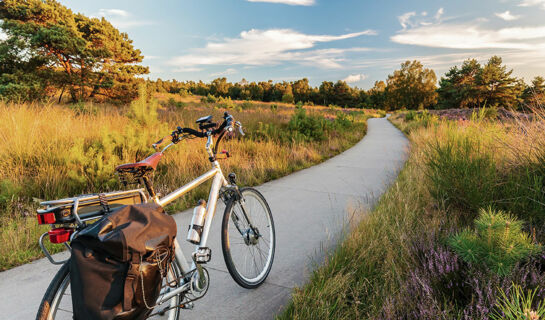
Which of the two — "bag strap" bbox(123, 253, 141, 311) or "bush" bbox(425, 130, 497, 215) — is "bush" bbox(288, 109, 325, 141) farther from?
"bag strap" bbox(123, 253, 141, 311)

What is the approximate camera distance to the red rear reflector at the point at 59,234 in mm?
1380

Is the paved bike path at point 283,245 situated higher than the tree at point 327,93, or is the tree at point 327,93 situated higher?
the tree at point 327,93

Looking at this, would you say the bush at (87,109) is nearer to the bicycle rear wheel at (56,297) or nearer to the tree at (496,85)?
the bicycle rear wheel at (56,297)

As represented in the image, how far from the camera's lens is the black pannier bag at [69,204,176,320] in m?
1.25

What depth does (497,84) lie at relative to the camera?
48.0 meters

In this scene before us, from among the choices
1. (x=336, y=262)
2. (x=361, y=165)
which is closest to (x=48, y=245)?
(x=336, y=262)

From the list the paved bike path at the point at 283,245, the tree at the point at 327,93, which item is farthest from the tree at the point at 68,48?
the tree at the point at 327,93

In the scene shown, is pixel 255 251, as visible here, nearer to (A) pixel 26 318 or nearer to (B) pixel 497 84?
(A) pixel 26 318

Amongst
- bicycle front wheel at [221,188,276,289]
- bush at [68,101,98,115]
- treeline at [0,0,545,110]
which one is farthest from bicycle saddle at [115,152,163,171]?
treeline at [0,0,545,110]

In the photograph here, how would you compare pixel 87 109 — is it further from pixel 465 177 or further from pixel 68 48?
pixel 68 48

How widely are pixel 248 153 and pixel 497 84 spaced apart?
56.3 m

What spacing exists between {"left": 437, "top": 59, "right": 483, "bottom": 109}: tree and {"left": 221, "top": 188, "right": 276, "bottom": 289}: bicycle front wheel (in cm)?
5528

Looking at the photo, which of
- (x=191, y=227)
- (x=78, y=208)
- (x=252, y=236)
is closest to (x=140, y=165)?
(x=78, y=208)

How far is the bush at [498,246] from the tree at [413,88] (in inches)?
3134
